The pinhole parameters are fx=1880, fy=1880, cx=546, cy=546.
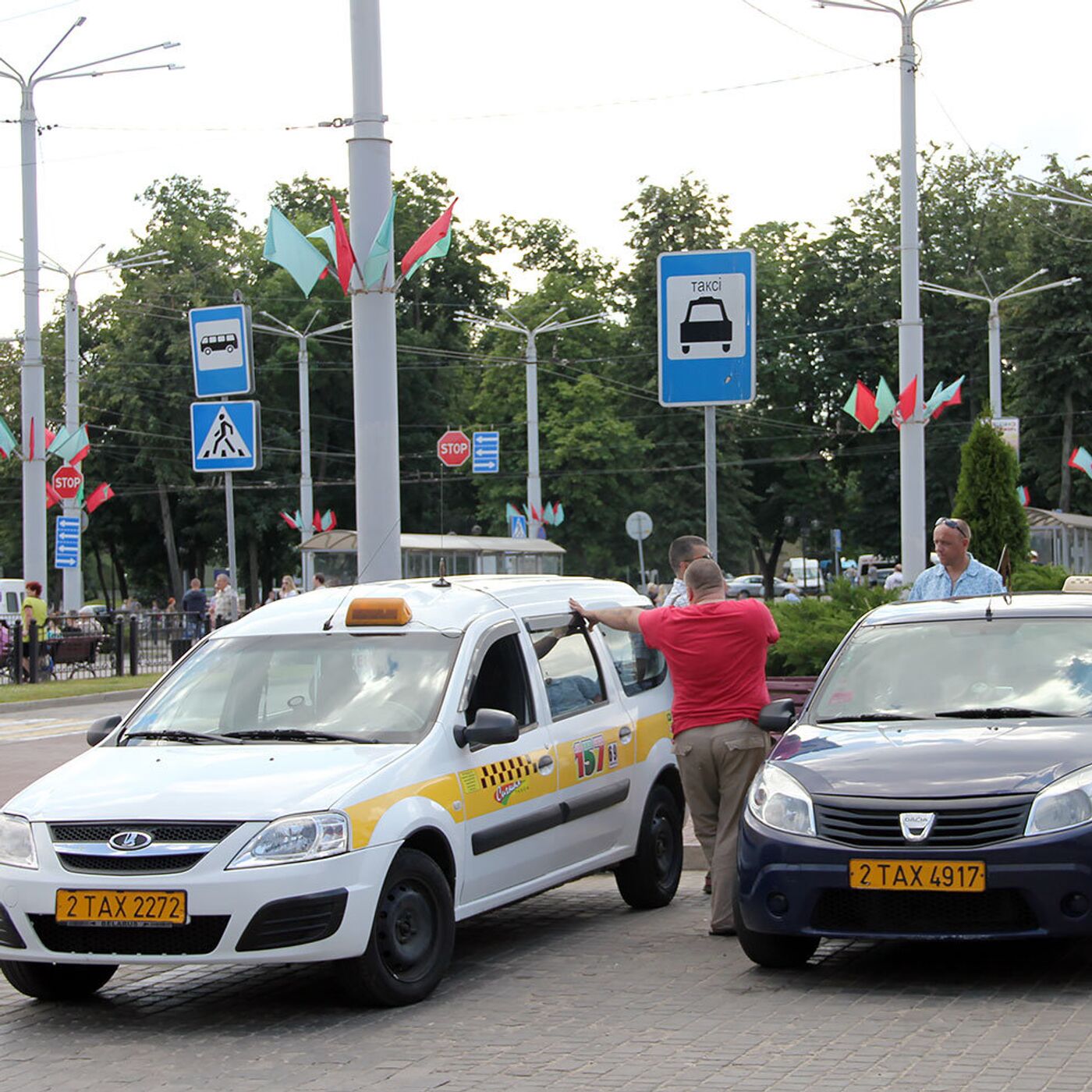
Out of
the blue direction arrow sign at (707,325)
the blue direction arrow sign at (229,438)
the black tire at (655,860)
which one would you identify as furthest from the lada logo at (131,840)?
the blue direction arrow sign at (229,438)

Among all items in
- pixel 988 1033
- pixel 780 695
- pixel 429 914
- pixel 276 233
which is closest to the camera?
pixel 988 1033

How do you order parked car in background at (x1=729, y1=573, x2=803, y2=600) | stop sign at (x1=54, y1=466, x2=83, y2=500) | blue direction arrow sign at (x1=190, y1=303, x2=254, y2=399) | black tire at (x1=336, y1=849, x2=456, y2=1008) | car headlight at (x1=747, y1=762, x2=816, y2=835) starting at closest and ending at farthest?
1. black tire at (x1=336, y1=849, x2=456, y2=1008)
2. car headlight at (x1=747, y1=762, x2=816, y2=835)
3. blue direction arrow sign at (x1=190, y1=303, x2=254, y2=399)
4. stop sign at (x1=54, y1=466, x2=83, y2=500)
5. parked car in background at (x1=729, y1=573, x2=803, y2=600)

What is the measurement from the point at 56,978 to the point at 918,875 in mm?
3426

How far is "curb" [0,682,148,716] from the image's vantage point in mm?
26750

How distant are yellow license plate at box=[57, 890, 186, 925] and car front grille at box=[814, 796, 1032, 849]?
2.56 metres

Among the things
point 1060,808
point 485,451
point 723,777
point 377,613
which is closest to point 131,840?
point 377,613

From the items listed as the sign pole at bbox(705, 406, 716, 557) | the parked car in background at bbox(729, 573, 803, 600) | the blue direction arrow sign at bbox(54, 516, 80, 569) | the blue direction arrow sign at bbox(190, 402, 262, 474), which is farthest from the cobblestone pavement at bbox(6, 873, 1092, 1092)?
the parked car in background at bbox(729, 573, 803, 600)

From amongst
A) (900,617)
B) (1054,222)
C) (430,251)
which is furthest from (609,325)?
(900,617)

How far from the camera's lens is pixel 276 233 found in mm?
13727

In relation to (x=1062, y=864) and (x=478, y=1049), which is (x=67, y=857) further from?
(x=1062, y=864)

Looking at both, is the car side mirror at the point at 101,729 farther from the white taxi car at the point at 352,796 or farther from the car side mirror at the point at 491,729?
the car side mirror at the point at 491,729

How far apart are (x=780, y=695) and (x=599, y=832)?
12.3ft

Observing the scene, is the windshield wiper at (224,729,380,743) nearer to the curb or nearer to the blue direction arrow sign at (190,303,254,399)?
the blue direction arrow sign at (190,303,254,399)

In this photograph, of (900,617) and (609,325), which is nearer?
(900,617)
